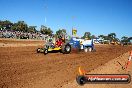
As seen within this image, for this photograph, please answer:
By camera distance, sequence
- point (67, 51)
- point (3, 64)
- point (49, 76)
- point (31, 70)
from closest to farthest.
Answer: point (49, 76), point (31, 70), point (3, 64), point (67, 51)

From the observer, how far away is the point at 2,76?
345 inches

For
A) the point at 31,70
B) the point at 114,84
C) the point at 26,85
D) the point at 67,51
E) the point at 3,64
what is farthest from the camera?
Answer: the point at 67,51

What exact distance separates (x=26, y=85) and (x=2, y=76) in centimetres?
134

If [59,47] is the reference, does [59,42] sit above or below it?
above

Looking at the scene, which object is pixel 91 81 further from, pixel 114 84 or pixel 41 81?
pixel 41 81

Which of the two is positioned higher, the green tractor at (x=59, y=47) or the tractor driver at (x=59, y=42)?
the tractor driver at (x=59, y=42)

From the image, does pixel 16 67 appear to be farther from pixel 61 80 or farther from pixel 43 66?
pixel 61 80

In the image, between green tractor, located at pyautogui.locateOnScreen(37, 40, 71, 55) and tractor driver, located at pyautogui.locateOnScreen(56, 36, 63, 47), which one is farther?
tractor driver, located at pyautogui.locateOnScreen(56, 36, 63, 47)

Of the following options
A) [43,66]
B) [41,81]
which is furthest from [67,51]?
[41,81]

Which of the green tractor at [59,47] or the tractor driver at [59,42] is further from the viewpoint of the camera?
the tractor driver at [59,42]

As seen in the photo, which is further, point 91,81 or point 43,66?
point 43,66

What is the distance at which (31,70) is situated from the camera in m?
10.1

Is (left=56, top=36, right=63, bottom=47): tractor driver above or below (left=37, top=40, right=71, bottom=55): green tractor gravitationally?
above

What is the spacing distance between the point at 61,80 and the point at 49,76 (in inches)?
24.7
